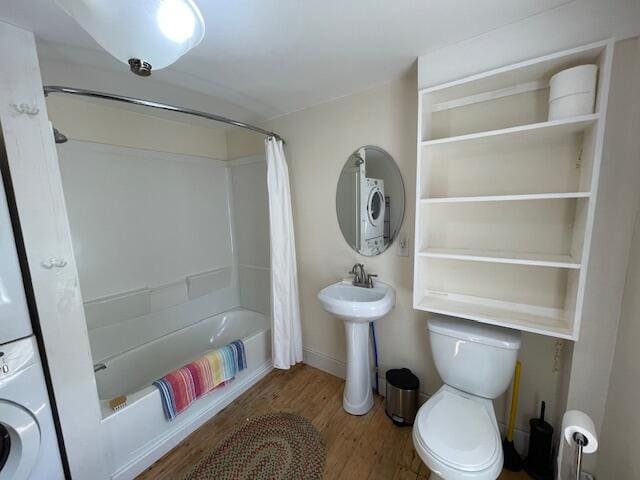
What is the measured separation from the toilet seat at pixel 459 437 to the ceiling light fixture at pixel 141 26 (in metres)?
1.78

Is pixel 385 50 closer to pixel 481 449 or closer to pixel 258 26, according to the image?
pixel 258 26

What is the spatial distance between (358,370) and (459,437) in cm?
80

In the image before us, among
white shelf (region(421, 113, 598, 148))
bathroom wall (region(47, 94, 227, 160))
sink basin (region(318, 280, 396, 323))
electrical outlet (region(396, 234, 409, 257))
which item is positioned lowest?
sink basin (region(318, 280, 396, 323))

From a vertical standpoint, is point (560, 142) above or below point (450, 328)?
above

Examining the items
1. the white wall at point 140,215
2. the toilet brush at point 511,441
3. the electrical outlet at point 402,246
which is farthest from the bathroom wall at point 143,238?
the toilet brush at point 511,441

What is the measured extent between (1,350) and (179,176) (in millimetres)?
1841

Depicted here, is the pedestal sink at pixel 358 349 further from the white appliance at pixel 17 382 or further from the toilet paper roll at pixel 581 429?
the white appliance at pixel 17 382

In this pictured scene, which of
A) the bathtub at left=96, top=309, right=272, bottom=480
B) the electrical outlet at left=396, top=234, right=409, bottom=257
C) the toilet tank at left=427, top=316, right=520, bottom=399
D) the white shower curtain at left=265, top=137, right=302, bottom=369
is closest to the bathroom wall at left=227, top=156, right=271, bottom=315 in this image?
the bathtub at left=96, top=309, right=272, bottom=480

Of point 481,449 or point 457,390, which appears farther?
point 457,390

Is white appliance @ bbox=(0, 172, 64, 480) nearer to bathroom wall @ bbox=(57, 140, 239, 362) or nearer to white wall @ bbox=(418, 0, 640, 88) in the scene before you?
bathroom wall @ bbox=(57, 140, 239, 362)

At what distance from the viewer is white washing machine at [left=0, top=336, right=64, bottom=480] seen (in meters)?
1.06

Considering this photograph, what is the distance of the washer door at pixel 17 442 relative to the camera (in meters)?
1.06

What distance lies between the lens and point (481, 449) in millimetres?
1117

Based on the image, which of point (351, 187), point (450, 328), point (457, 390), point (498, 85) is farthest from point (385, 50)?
point (457, 390)
